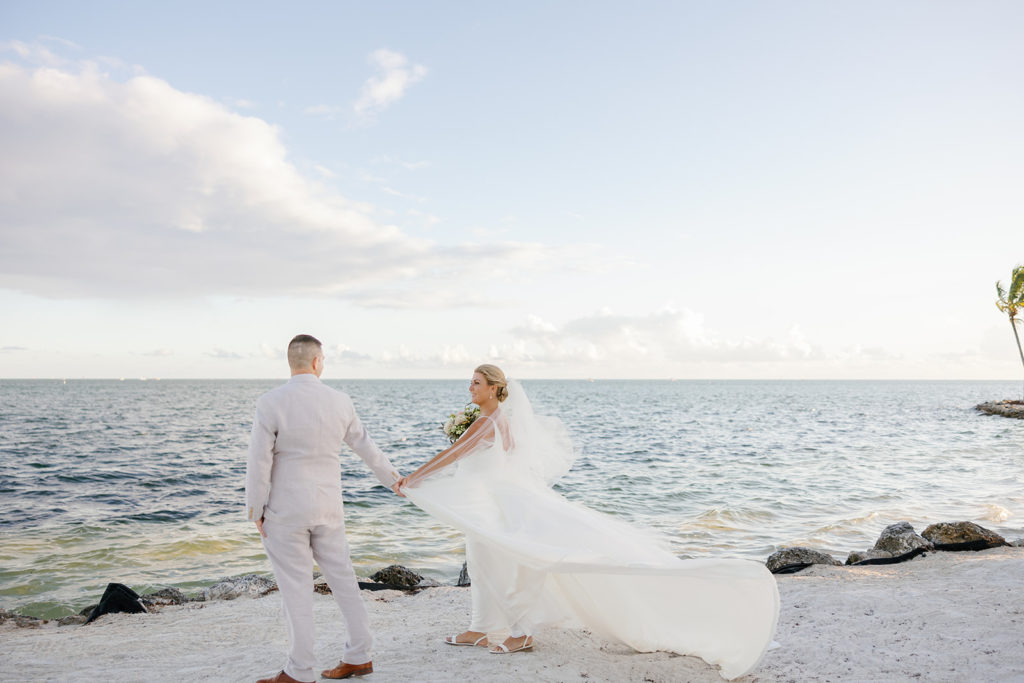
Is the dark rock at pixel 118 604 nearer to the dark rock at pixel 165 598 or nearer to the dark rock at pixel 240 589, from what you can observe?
the dark rock at pixel 165 598

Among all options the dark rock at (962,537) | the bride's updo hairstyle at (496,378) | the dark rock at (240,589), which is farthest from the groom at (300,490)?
the dark rock at (962,537)

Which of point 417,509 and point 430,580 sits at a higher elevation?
point 430,580

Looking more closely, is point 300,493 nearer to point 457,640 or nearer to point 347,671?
point 347,671

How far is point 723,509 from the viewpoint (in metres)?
13.1

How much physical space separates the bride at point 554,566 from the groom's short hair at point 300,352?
4.21 feet

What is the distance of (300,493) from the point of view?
13.6 ft

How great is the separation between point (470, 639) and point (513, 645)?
42cm

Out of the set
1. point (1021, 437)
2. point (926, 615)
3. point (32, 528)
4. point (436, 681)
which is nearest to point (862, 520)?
point (926, 615)

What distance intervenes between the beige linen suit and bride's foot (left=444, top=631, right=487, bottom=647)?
1.34 meters

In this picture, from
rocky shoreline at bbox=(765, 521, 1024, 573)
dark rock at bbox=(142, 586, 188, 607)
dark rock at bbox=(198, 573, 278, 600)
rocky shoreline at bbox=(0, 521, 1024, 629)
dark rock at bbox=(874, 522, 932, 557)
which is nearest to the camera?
rocky shoreline at bbox=(0, 521, 1024, 629)

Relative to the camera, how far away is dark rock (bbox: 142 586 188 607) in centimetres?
768

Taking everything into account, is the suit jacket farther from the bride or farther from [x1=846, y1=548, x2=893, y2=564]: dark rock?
[x1=846, y1=548, x2=893, y2=564]: dark rock

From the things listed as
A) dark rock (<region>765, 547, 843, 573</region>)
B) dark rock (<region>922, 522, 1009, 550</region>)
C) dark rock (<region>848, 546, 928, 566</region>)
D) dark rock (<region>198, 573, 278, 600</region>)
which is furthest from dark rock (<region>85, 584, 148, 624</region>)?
dark rock (<region>922, 522, 1009, 550</region>)

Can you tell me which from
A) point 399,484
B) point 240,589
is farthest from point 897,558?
point 240,589
